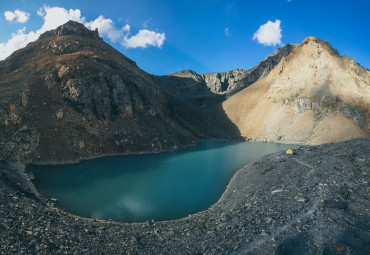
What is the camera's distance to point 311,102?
275 feet

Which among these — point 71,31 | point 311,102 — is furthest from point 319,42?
point 71,31

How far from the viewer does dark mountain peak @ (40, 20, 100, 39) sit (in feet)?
299

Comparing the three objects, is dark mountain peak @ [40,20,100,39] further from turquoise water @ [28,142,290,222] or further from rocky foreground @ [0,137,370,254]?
rocky foreground @ [0,137,370,254]

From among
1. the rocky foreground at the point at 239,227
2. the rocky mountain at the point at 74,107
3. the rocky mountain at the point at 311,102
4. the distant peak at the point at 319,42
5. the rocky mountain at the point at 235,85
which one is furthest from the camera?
the rocky mountain at the point at 235,85

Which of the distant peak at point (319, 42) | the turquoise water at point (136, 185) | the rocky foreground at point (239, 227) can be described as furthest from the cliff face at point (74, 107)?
the distant peak at point (319, 42)

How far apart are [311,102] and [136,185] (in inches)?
2905

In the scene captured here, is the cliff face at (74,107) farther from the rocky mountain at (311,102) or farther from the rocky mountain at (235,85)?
the rocky mountain at (235,85)

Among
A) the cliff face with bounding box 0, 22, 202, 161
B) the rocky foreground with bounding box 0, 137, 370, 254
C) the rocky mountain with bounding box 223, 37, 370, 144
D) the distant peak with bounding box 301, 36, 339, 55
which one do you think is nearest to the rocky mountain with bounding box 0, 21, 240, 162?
the cliff face with bounding box 0, 22, 202, 161

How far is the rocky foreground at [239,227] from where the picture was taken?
1406cm

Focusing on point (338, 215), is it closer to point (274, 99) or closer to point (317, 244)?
point (317, 244)

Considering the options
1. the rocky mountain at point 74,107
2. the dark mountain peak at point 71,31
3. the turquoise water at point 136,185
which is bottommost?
the turquoise water at point 136,185

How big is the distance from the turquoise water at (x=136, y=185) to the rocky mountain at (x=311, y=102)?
1590 inches

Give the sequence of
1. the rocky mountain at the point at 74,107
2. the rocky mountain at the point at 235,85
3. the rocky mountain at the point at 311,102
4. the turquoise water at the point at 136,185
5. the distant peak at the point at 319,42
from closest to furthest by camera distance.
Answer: the turquoise water at the point at 136,185 < the rocky mountain at the point at 74,107 < the rocky mountain at the point at 311,102 < the distant peak at the point at 319,42 < the rocky mountain at the point at 235,85

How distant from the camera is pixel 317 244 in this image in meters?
13.5
